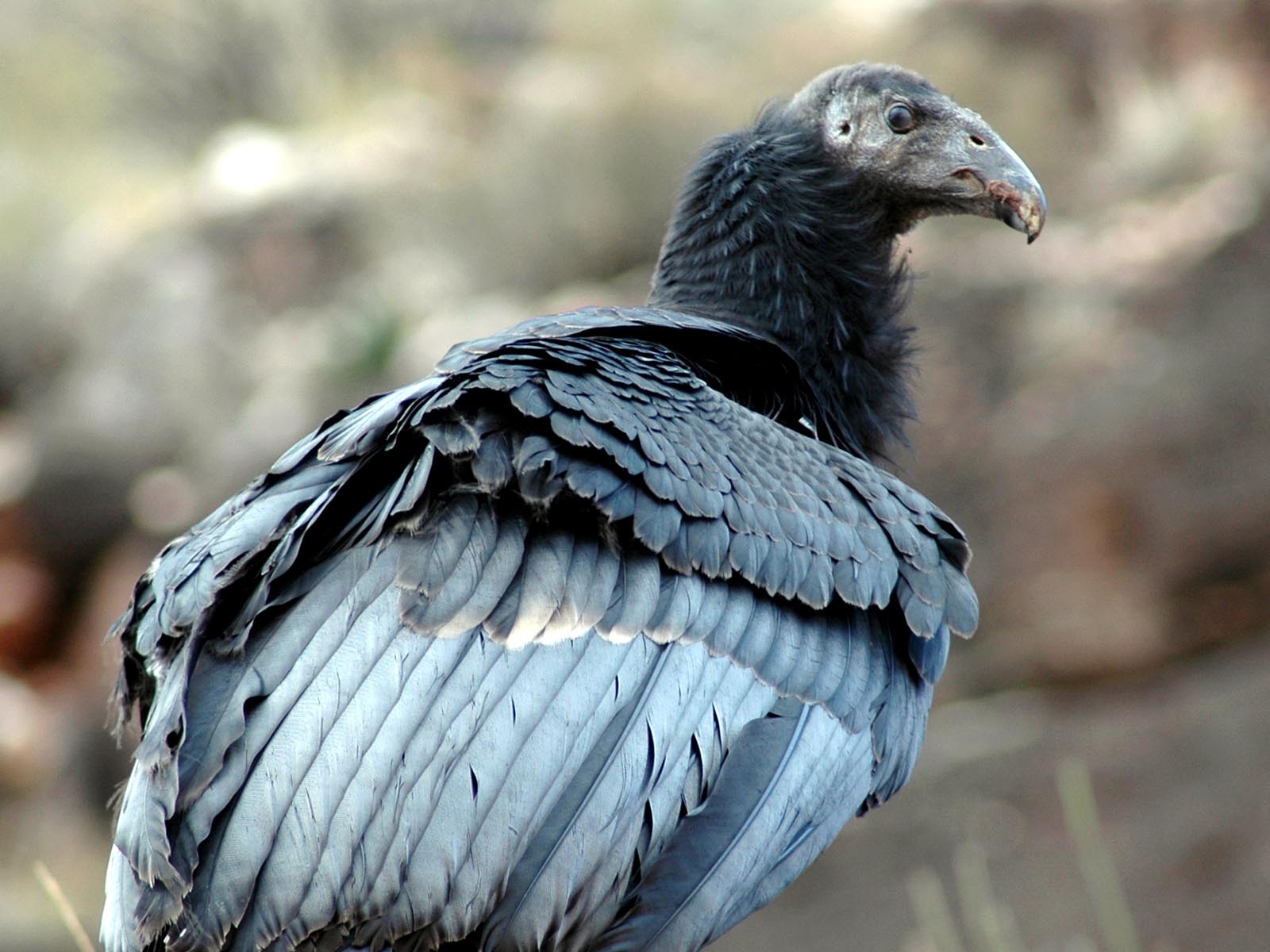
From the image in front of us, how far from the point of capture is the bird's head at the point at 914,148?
4.39 metres

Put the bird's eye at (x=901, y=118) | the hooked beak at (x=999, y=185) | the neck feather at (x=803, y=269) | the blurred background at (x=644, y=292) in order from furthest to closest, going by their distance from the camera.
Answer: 1. the blurred background at (x=644, y=292)
2. the bird's eye at (x=901, y=118)
3. the neck feather at (x=803, y=269)
4. the hooked beak at (x=999, y=185)

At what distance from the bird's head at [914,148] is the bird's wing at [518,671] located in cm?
121

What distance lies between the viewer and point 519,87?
21.1 meters

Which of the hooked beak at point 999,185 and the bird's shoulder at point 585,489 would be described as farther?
the hooked beak at point 999,185

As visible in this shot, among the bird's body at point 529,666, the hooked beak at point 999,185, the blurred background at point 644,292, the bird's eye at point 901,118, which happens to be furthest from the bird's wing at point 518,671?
the bird's eye at point 901,118

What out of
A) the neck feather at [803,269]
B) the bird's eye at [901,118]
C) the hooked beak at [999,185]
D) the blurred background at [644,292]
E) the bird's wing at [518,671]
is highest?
the bird's eye at [901,118]

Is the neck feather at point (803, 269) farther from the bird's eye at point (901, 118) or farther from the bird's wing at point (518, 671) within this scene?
the bird's wing at point (518, 671)

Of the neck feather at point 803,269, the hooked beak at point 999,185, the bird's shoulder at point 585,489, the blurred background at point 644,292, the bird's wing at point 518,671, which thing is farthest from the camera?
the blurred background at point 644,292

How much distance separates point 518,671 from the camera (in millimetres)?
3070

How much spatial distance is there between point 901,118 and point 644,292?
355 inches

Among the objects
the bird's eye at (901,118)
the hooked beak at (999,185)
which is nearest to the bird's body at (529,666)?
the hooked beak at (999,185)

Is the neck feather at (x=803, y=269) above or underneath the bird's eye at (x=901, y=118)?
underneath

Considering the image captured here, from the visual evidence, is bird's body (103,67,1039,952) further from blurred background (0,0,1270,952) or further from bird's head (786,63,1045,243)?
bird's head (786,63,1045,243)

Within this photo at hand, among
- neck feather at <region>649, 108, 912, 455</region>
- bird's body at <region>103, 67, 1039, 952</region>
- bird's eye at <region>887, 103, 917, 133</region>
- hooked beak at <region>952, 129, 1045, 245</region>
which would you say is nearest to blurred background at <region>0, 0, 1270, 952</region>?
neck feather at <region>649, 108, 912, 455</region>
